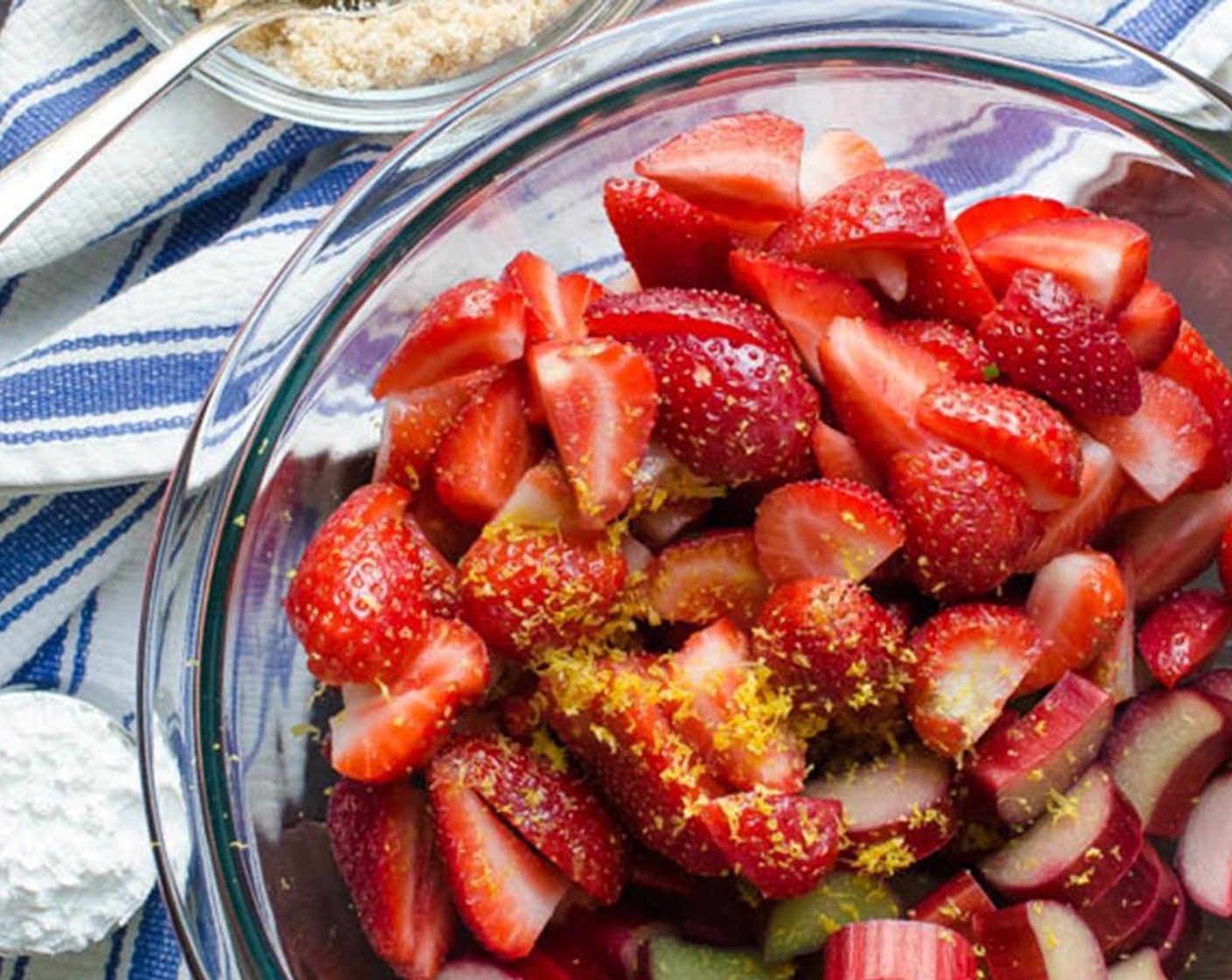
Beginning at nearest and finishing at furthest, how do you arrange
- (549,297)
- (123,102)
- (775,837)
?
(775,837)
(549,297)
(123,102)

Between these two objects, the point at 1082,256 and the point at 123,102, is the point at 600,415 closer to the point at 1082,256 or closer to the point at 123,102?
the point at 1082,256

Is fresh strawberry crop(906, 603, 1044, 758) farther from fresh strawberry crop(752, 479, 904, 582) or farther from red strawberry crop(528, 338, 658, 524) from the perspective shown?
red strawberry crop(528, 338, 658, 524)

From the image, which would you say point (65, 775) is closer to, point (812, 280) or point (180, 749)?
point (180, 749)

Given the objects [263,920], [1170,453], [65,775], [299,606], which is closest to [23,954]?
[65,775]

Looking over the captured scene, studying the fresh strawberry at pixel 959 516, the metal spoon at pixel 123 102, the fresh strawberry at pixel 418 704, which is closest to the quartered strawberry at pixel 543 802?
the fresh strawberry at pixel 418 704

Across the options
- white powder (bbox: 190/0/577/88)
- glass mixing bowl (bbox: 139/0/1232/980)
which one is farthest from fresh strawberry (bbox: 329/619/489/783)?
white powder (bbox: 190/0/577/88)

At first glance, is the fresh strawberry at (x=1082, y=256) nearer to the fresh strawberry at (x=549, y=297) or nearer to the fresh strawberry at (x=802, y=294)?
the fresh strawberry at (x=802, y=294)

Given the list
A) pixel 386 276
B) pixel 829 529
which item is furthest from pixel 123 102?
pixel 829 529
